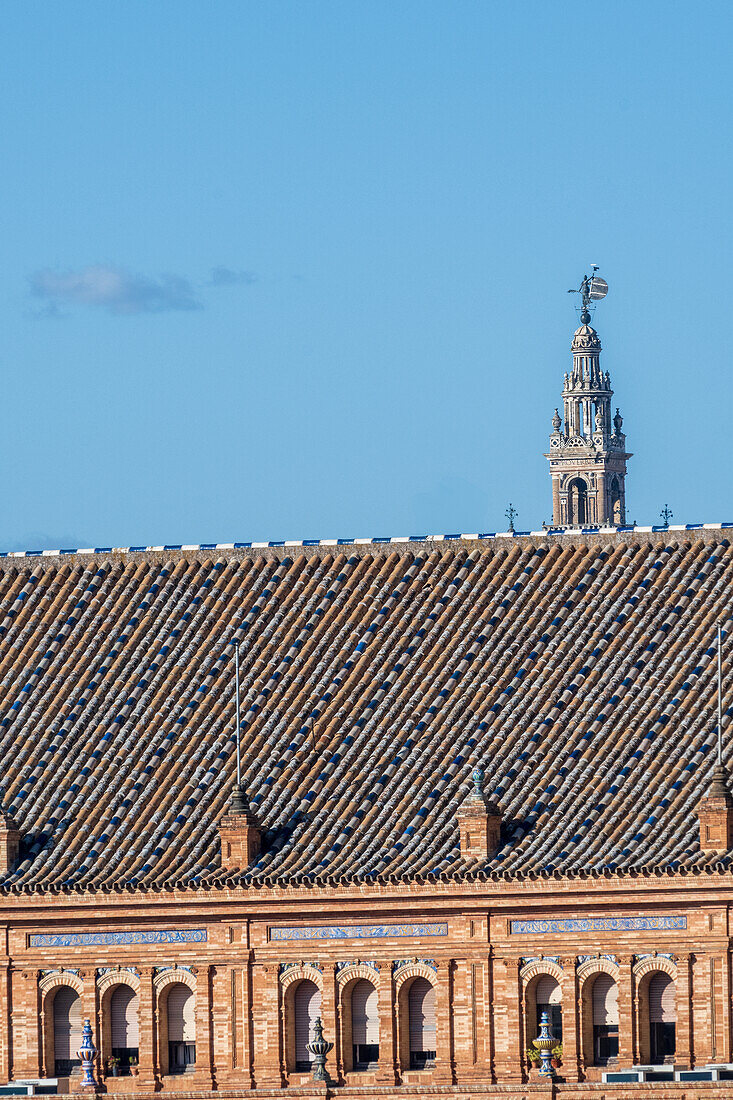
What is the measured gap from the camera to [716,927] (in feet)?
305

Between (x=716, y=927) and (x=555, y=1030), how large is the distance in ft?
16.2

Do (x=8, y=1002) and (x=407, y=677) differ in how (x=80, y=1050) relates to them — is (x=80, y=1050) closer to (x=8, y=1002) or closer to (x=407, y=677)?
(x=8, y=1002)

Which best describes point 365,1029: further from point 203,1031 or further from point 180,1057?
point 180,1057

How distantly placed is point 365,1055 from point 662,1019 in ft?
25.5

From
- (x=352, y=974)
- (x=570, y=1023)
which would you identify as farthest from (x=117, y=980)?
(x=570, y=1023)

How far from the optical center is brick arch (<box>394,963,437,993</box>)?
96.1 metres

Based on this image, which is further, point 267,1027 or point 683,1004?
point 267,1027

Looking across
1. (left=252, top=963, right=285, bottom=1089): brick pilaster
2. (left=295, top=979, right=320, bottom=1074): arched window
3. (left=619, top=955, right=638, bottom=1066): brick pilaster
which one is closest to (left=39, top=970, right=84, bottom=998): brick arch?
(left=252, top=963, right=285, bottom=1089): brick pilaster

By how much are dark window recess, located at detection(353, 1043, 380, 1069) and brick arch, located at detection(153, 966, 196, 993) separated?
446 centimetres

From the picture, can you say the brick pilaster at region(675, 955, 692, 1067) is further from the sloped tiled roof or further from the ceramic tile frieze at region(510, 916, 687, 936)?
the sloped tiled roof

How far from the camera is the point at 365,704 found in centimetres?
10019

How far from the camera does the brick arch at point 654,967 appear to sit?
307 ft

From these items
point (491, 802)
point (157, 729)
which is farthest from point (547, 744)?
point (157, 729)

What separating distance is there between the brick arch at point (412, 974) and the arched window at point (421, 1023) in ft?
0.79
